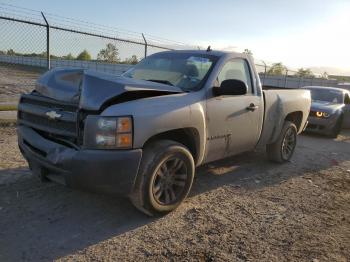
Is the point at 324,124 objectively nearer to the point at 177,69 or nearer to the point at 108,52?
the point at 177,69

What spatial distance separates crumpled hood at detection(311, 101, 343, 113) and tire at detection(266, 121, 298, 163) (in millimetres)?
4020

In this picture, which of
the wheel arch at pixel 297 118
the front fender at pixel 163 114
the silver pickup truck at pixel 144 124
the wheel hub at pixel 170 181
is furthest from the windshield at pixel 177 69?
the wheel arch at pixel 297 118

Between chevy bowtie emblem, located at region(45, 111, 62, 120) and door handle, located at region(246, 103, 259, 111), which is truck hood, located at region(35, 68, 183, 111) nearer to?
chevy bowtie emblem, located at region(45, 111, 62, 120)

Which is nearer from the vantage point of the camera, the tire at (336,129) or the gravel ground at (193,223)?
the gravel ground at (193,223)

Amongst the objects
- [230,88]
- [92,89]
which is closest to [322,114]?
[230,88]

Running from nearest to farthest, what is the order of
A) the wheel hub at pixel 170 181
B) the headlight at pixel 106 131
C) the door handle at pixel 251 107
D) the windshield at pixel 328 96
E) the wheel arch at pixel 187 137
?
1. the headlight at pixel 106 131
2. the wheel hub at pixel 170 181
3. the wheel arch at pixel 187 137
4. the door handle at pixel 251 107
5. the windshield at pixel 328 96

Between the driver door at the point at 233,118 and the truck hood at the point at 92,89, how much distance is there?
64 cm

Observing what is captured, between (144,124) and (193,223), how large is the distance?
119cm

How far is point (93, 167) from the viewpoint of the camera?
136 inches

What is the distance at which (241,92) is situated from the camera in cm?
459

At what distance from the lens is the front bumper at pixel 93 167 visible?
347cm

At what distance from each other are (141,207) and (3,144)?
3.80m

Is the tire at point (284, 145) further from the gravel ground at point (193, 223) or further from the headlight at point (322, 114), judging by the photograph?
the headlight at point (322, 114)

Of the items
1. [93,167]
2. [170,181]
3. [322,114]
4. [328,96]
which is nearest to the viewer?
[93,167]
